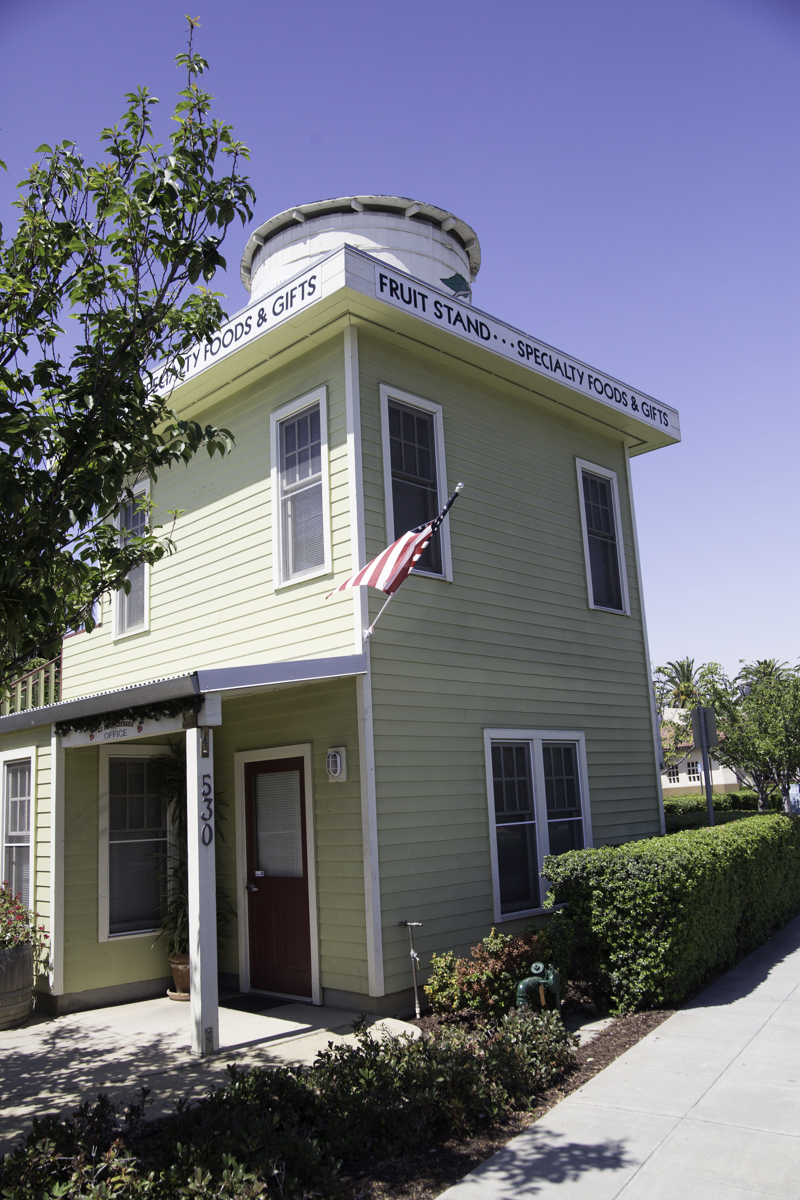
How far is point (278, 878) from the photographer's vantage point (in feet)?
28.6

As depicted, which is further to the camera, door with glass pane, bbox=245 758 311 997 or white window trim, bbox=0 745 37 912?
white window trim, bbox=0 745 37 912

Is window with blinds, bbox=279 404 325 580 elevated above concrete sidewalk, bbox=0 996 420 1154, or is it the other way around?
window with blinds, bbox=279 404 325 580

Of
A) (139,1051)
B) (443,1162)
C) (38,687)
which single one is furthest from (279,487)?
(443,1162)

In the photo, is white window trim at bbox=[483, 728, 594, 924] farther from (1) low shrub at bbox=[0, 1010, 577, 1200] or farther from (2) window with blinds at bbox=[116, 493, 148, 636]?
(2) window with blinds at bbox=[116, 493, 148, 636]

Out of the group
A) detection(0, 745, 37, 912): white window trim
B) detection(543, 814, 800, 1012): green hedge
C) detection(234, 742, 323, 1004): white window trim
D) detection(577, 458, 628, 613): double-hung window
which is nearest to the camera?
detection(543, 814, 800, 1012): green hedge

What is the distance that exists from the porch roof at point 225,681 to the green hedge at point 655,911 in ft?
9.11

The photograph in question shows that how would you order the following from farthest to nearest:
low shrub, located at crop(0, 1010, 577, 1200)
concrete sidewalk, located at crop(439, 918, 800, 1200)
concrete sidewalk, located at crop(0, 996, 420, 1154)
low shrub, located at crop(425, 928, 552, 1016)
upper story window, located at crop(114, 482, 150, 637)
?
upper story window, located at crop(114, 482, 150, 637) < low shrub, located at crop(425, 928, 552, 1016) < concrete sidewalk, located at crop(0, 996, 420, 1154) < concrete sidewalk, located at crop(439, 918, 800, 1200) < low shrub, located at crop(0, 1010, 577, 1200)

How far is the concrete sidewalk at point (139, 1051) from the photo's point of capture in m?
5.88

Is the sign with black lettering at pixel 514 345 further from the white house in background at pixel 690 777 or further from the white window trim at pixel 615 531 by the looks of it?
the white house in background at pixel 690 777

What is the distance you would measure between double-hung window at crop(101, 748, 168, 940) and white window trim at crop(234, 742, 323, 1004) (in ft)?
2.96

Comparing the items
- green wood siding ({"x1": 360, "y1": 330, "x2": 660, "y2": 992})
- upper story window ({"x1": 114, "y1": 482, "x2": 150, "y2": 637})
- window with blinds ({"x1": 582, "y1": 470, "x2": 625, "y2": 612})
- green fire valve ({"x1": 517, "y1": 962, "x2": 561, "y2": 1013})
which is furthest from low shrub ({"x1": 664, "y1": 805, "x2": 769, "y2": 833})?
upper story window ({"x1": 114, "y1": 482, "x2": 150, "y2": 637})

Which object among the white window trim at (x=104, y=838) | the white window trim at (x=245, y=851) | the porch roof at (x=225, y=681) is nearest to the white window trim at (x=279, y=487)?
the porch roof at (x=225, y=681)

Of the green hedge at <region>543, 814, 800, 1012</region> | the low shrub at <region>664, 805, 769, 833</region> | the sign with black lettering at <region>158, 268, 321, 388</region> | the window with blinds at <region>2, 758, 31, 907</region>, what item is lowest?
the green hedge at <region>543, 814, 800, 1012</region>

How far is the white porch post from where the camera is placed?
21.4 feet
